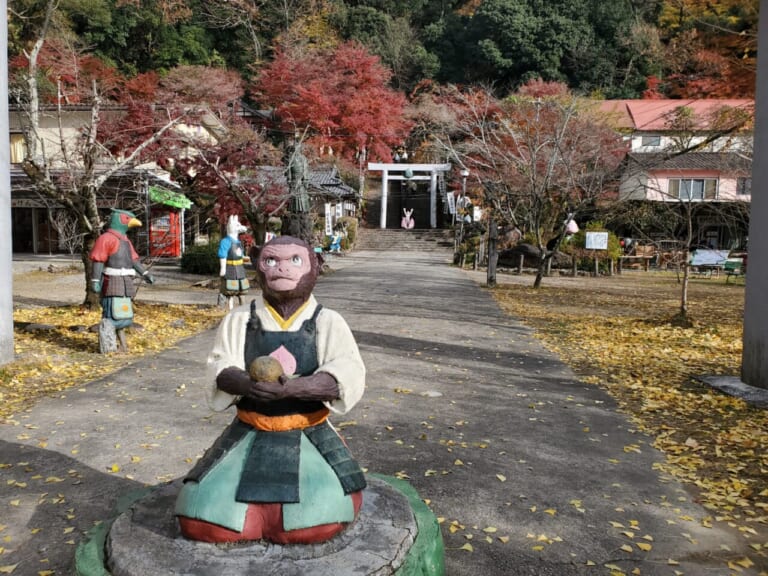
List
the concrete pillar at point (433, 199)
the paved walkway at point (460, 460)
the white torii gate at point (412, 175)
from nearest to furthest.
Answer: the paved walkway at point (460, 460)
the white torii gate at point (412, 175)
the concrete pillar at point (433, 199)

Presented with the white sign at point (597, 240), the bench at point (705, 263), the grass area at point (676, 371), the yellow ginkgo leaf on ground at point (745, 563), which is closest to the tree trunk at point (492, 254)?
the grass area at point (676, 371)

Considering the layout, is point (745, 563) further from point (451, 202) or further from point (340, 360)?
point (451, 202)

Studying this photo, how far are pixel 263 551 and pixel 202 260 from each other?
1855cm

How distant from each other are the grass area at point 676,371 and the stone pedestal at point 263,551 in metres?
2.17

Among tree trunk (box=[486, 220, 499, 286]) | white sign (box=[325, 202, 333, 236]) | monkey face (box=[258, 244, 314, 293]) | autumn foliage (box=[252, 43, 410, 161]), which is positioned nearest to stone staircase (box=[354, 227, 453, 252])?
white sign (box=[325, 202, 333, 236])

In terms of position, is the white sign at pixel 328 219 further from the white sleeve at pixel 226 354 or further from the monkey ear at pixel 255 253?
the white sleeve at pixel 226 354

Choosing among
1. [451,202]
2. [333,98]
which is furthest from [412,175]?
[333,98]

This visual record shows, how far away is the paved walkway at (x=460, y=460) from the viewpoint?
330cm

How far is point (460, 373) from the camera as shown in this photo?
7.41 meters

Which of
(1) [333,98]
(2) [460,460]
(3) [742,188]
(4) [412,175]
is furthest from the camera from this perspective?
(4) [412,175]

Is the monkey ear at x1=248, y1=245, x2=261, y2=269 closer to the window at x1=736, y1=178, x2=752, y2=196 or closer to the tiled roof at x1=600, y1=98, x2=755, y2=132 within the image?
the tiled roof at x1=600, y1=98, x2=755, y2=132

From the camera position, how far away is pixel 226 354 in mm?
2605

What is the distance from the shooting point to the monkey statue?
2424 millimetres

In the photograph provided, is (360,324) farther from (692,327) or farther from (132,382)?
(692,327)
